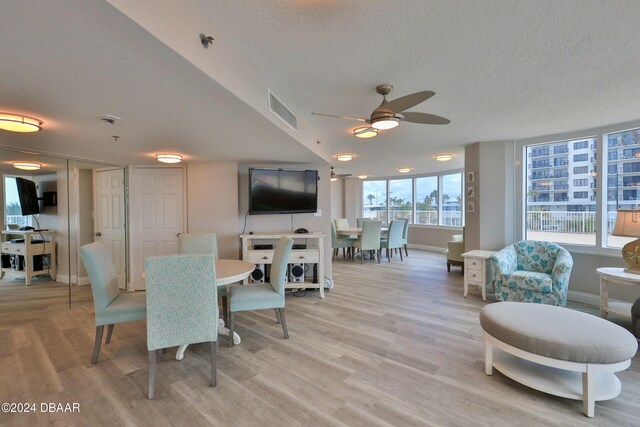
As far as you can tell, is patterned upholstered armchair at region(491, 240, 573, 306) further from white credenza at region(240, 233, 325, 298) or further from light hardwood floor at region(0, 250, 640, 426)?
white credenza at region(240, 233, 325, 298)

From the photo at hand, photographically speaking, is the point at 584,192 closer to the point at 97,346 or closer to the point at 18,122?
the point at 97,346

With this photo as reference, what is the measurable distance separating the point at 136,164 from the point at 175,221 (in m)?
1.11

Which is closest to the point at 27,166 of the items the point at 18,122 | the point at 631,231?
the point at 18,122

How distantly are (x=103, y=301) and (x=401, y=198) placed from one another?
8.34m

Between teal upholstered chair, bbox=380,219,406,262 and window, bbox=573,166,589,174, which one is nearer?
window, bbox=573,166,589,174

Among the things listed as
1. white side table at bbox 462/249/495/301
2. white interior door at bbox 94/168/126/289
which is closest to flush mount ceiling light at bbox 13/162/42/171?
white interior door at bbox 94/168/126/289

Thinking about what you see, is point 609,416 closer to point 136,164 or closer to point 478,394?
point 478,394

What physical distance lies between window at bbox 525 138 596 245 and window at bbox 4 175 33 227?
7.18m

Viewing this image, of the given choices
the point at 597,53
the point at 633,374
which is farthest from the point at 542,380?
the point at 597,53

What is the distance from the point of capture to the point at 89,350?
8.71ft

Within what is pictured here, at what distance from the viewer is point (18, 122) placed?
219cm

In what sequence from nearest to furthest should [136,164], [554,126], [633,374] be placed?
[633,374], [554,126], [136,164]

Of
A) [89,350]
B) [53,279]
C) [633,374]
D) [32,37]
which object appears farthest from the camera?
[53,279]

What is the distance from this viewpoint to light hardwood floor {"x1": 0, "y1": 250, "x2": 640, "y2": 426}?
177 cm
